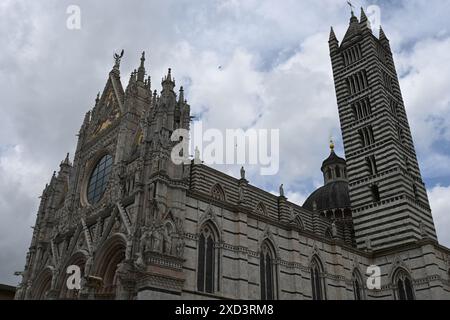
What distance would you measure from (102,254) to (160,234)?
14.5 feet

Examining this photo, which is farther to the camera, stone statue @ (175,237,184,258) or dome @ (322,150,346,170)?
dome @ (322,150,346,170)

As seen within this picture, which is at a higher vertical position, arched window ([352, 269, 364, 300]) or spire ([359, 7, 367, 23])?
spire ([359, 7, 367, 23])

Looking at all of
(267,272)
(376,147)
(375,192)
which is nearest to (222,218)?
(267,272)

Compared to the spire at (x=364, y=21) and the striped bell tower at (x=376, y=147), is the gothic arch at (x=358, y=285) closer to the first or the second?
the striped bell tower at (x=376, y=147)

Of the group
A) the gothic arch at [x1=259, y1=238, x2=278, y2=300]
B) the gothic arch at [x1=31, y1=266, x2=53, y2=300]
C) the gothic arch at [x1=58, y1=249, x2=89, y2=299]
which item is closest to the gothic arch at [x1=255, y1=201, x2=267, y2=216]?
the gothic arch at [x1=259, y1=238, x2=278, y2=300]

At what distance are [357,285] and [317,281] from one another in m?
3.91

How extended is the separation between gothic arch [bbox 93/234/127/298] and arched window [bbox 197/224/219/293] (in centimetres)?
354

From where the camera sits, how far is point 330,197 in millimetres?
39094

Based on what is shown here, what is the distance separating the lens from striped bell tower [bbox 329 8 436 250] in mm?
29062

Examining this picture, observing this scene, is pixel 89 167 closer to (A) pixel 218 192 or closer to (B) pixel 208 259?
(A) pixel 218 192

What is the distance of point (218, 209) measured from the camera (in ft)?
68.1

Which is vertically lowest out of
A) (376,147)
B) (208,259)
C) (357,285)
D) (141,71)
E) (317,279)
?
(208,259)

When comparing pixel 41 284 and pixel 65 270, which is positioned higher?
pixel 65 270

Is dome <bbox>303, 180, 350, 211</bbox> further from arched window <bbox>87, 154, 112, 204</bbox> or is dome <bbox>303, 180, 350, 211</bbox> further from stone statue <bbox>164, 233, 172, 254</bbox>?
stone statue <bbox>164, 233, 172, 254</bbox>
